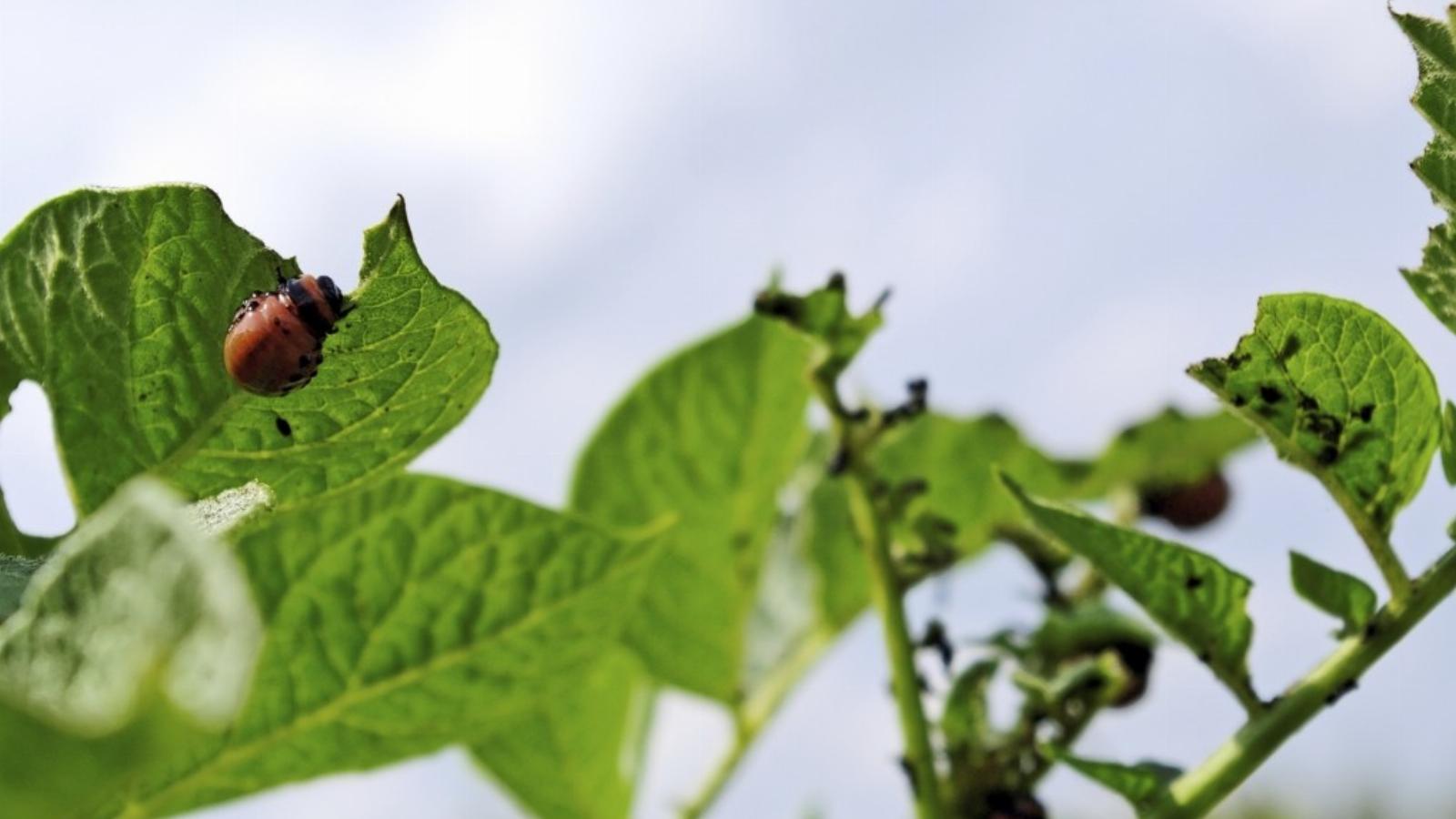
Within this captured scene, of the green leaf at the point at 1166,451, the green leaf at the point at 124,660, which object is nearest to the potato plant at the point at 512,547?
the green leaf at the point at 124,660

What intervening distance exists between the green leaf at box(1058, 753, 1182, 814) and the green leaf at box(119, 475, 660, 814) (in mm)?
344

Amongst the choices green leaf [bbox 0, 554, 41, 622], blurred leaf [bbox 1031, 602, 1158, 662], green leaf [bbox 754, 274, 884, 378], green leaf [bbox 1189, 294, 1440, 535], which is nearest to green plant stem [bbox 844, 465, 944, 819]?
green leaf [bbox 754, 274, 884, 378]

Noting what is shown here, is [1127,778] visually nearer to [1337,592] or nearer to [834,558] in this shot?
[1337,592]

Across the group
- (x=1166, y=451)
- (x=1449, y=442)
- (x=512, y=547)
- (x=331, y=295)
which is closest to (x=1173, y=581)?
(x=1449, y=442)

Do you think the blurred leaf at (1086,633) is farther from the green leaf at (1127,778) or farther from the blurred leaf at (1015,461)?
the green leaf at (1127,778)

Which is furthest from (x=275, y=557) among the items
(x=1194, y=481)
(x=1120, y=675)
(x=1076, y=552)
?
(x=1194, y=481)

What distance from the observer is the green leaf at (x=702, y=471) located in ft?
5.89

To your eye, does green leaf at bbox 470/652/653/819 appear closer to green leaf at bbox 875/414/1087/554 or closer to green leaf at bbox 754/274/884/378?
green leaf at bbox 875/414/1087/554

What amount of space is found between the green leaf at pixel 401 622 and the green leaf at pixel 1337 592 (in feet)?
1.61

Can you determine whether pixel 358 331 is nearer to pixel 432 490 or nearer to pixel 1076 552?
pixel 432 490

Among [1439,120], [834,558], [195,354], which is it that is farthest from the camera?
[834,558]

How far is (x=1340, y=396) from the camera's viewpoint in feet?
4.00

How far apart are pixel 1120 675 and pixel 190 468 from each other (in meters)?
0.94

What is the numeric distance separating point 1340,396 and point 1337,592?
148mm
